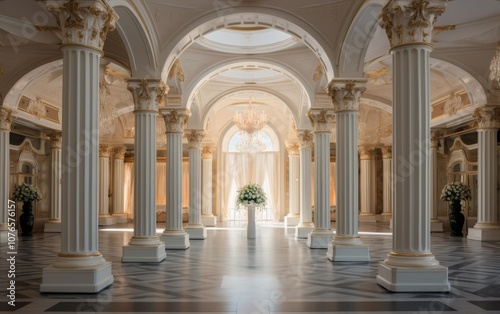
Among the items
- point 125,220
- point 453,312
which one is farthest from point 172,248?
point 125,220

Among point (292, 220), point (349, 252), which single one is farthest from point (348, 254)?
point (292, 220)

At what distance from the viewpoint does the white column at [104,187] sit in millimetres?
25000

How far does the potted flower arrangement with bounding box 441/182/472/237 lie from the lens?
17.8 meters

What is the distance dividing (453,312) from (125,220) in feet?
74.6

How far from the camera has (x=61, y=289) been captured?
7020mm

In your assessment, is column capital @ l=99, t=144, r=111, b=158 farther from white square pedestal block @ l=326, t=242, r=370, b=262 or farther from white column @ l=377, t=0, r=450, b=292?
white column @ l=377, t=0, r=450, b=292

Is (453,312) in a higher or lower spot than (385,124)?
lower

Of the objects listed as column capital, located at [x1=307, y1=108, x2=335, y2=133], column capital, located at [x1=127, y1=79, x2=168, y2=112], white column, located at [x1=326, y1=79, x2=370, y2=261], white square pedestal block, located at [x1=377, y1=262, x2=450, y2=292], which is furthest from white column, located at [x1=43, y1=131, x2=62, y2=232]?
white square pedestal block, located at [x1=377, y1=262, x2=450, y2=292]

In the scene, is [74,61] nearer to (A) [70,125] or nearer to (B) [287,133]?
(A) [70,125]

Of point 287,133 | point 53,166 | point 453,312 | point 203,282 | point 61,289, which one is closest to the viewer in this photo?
point 453,312

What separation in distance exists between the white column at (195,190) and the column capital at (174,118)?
10.8ft

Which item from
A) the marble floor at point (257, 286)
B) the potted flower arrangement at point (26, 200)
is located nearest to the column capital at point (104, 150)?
the potted flower arrangement at point (26, 200)

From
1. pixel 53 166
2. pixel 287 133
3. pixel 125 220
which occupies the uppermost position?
pixel 287 133

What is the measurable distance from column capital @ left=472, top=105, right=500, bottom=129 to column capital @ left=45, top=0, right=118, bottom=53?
41.6 feet
